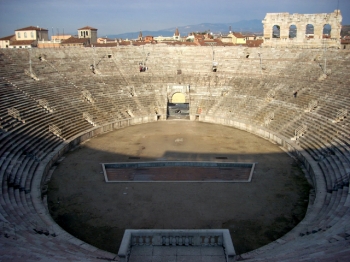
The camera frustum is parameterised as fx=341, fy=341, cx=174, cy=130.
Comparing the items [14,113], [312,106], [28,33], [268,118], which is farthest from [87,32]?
[312,106]

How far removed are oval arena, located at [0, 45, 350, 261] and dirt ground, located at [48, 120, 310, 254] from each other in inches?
3.0

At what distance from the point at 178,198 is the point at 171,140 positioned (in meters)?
10.0

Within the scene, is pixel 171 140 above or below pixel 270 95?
below

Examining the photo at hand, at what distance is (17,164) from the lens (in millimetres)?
18797

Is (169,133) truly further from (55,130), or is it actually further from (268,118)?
(55,130)

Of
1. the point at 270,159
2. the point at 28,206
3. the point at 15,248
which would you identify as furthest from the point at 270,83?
the point at 15,248

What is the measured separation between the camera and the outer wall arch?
13930 mm

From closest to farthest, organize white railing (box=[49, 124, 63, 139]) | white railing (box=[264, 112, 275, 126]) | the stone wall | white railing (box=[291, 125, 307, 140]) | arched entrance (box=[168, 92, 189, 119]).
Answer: white railing (box=[291, 125, 307, 140]) < white railing (box=[49, 124, 63, 139]) < white railing (box=[264, 112, 275, 126]) < arched entrance (box=[168, 92, 189, 119]) < the stone wall

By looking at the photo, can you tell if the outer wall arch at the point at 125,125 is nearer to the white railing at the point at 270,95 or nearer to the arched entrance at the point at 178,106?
the arched entrance at the point at 178,106

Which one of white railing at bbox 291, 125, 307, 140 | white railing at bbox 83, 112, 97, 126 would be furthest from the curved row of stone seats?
white railing at bbox 291, 125, 307, 140

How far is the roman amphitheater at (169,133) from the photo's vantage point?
12.7 metres

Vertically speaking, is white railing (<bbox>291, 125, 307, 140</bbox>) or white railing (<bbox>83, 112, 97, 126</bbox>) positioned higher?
white railing (<bbox>83, 112, 97, 126</bbox>)

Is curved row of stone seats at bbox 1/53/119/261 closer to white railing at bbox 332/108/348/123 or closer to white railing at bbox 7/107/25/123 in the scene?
white railing at bbox 7/107/25/123

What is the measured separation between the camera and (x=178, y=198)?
17219mm
